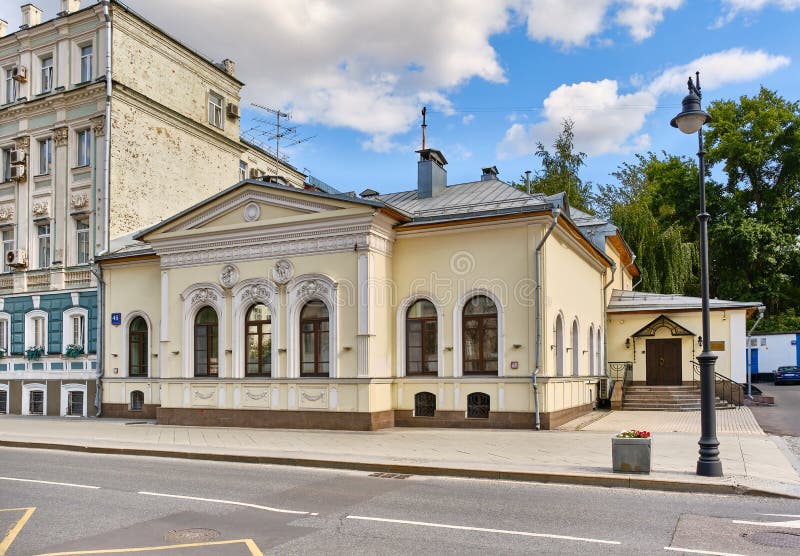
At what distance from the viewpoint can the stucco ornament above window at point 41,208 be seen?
27156 mm

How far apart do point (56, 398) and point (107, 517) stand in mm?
19501

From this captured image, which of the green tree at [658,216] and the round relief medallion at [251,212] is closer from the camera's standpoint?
the round relief medallion at [251,212]

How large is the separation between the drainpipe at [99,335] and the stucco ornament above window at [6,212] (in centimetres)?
539

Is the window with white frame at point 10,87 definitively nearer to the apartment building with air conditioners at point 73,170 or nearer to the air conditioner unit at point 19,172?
the apartment building with air conditioners at point 73,170

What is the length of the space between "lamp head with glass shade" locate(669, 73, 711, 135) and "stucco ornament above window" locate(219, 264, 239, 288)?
44.4 ft

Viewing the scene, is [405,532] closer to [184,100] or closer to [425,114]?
[425,114]

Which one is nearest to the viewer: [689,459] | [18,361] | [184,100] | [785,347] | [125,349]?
[689,459]

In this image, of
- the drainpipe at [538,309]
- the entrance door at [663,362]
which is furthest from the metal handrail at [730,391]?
the drainpipe at [538,309]

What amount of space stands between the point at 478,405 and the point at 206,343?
8542 millimetres

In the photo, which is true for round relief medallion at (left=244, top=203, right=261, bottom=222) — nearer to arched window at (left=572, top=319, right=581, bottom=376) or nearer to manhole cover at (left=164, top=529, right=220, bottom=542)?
arched window at (left=572, top=319, right=581, bottom=376)

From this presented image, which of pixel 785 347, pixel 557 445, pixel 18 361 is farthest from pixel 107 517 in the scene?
pixel 785 347

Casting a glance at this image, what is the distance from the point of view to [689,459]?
43.1ft

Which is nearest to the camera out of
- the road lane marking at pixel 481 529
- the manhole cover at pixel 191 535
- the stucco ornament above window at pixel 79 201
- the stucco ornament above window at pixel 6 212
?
the road lane marking at pixel 481 529

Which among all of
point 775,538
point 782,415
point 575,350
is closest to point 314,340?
point 575,350
